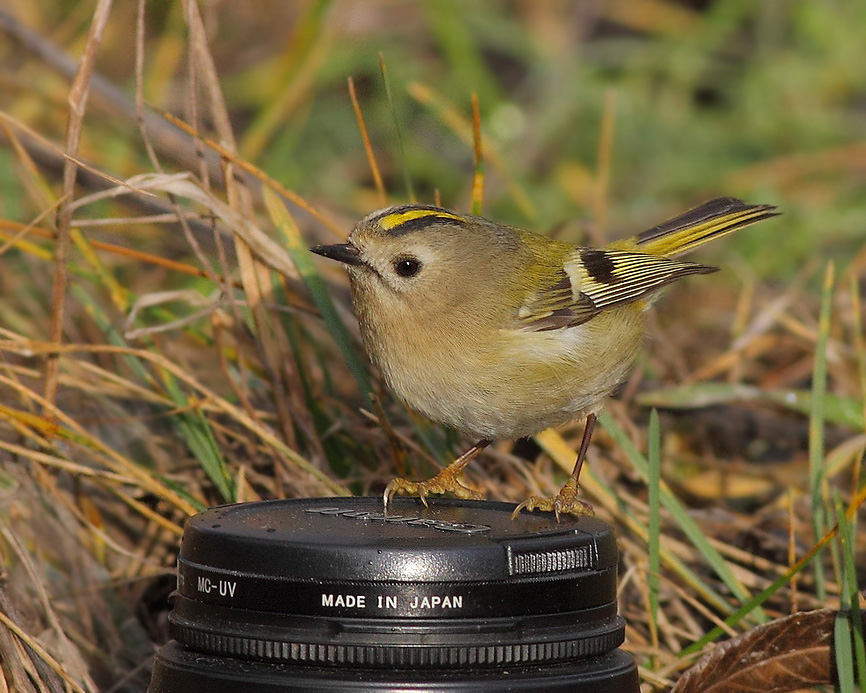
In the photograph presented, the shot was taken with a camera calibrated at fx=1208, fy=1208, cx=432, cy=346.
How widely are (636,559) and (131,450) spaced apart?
4.13 feet

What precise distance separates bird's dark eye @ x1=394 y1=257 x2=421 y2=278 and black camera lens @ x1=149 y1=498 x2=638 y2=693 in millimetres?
926

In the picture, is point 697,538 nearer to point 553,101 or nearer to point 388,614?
point 388,614

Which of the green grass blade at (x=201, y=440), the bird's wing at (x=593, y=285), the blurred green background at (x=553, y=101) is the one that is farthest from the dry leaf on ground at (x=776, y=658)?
the blurred green background at (x=553, y=101)

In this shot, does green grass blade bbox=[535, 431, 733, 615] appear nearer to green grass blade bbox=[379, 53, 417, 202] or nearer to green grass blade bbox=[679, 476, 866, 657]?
green grass blade bbox=[679, 476, 866, 657]

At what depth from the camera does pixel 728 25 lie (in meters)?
6.43

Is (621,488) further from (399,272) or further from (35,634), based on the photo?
(35,634)

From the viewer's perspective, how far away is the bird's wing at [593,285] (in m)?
2.74

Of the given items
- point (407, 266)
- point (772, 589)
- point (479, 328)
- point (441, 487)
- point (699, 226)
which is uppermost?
point (699, 226)

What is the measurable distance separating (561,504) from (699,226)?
44.4 inches

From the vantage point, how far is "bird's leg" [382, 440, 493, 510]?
242 centimetres

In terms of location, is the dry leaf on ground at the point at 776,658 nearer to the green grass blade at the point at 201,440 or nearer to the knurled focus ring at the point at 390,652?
the knurled focus ring at the point at 390,652

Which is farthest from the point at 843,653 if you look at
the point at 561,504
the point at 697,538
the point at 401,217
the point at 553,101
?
the point at 553,101

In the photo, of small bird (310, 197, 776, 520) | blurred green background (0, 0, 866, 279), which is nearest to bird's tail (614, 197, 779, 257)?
small bird (310, 197, 776, 520)

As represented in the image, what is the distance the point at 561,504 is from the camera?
244 cm
